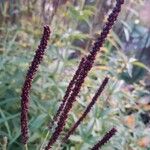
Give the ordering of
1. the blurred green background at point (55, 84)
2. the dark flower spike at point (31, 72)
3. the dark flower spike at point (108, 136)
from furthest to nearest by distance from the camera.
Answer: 1. the blurred green background at point (55, 84)
2. the dark flower spike at point (108, 136)
3. the dark flower spike at point (31, 72)

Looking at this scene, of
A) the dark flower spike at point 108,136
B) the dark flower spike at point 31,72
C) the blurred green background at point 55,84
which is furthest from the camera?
the blurred green background at point 55,84

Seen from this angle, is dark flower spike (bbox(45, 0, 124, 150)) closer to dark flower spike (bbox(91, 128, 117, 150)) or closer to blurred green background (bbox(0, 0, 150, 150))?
dark flower spike (bbox(91, 128, 117, 150))

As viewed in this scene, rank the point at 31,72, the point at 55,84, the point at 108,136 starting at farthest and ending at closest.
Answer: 1. the point at 55,84
2. the point at 108,136
3. the point at 31,72

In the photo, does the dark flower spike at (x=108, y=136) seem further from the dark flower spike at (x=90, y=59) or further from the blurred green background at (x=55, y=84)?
the blurred green background at (x=55, y=84)

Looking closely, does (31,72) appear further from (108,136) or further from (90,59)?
(108,136)

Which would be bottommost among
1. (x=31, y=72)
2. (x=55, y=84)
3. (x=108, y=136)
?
(x=55, y=84)

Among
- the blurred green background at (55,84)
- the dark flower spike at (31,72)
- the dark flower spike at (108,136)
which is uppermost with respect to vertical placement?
the dark flower spike at (31,72)

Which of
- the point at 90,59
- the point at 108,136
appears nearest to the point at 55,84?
the point at 108,136

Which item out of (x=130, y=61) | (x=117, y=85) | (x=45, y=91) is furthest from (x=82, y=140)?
(x=130, y=61)

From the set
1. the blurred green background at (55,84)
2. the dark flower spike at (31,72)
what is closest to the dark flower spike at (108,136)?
the dark flower spike at (31,72)

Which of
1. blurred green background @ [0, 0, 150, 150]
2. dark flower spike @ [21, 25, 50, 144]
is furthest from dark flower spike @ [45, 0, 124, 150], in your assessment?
blurred green background @ [0, 0, 150, 150]

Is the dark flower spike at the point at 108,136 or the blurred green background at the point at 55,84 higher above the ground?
the dark flower spike at the point at 108,136

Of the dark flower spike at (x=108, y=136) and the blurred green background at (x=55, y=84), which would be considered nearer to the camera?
the dark flower spike at (x=108, y=136)

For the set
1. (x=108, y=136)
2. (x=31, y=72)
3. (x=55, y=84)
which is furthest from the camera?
(x=55, y=84)
